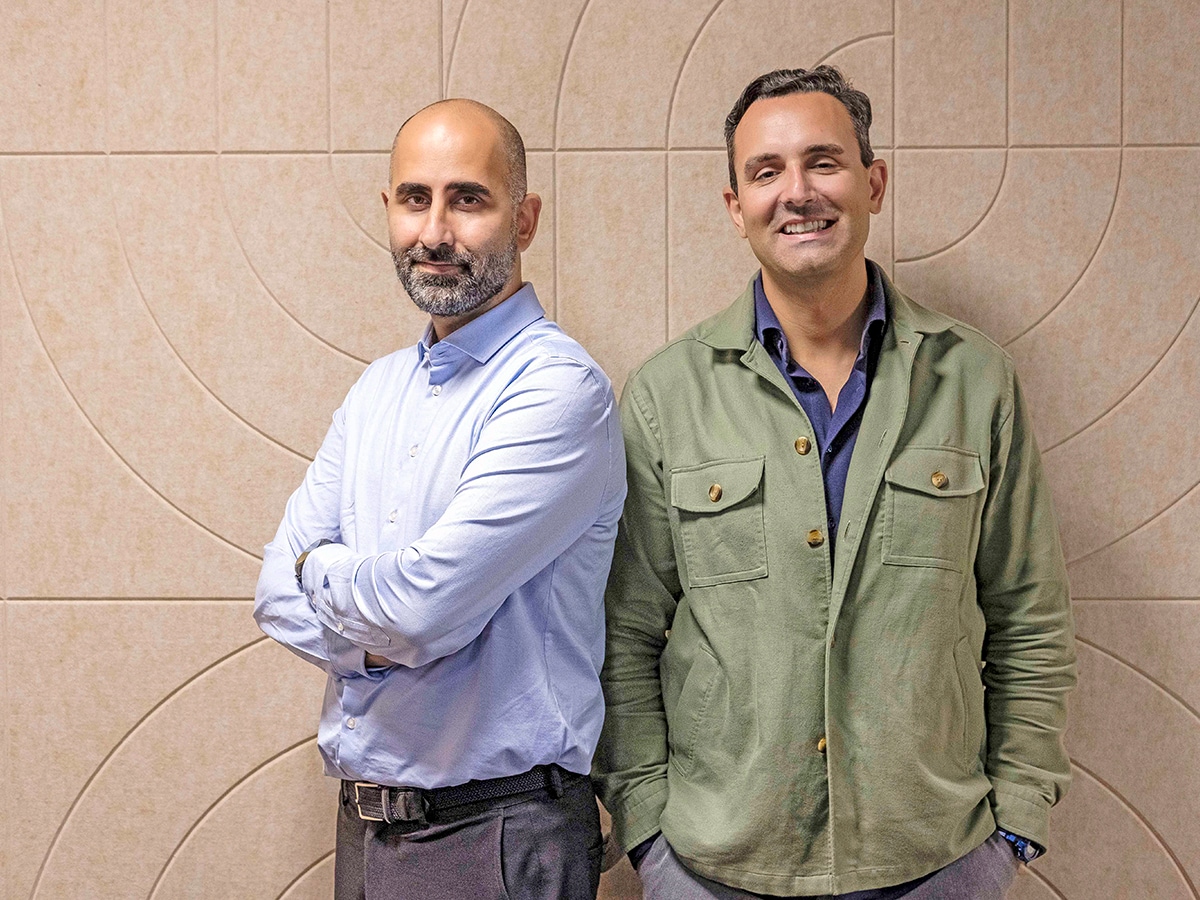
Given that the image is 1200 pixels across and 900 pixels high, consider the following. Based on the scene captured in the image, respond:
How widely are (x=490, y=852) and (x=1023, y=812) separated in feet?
2.61

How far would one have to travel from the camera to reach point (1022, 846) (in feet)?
5.03

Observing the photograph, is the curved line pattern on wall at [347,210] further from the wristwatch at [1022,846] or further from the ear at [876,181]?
the wristwatch at [1022,846]

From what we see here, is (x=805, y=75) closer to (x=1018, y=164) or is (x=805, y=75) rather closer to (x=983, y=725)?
(x=1018, y=164)

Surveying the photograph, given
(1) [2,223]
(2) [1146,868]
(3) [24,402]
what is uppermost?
(1) [2,223]

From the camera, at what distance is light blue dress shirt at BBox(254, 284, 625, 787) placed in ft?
4.43

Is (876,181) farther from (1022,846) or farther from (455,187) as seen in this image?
(1022,846)

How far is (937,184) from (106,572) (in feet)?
5.83

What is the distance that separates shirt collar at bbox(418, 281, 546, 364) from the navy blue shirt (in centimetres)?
38

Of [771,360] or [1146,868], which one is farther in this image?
[1146,868]

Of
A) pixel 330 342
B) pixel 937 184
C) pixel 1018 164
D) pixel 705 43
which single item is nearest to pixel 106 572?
pixel 330 342

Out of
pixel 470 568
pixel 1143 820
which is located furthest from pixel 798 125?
pixel 1143 820

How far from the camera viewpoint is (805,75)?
5.24 ft

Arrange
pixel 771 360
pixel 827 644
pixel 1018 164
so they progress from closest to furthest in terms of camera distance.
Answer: pixel 827 644, pixel 771 360, pixel 1018 164

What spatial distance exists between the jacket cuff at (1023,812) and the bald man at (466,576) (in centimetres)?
61
